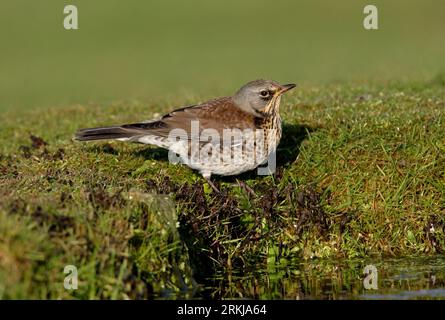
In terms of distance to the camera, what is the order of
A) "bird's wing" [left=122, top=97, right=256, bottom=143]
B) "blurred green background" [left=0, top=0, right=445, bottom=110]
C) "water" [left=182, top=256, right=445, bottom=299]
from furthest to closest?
"blurred green background" [left=0, top=0, right=445, bottom=110], "bird's wing" [left=122, top=97, right=256, bottom=143], "water" [left=182, top=256, right=445, bottom=299]

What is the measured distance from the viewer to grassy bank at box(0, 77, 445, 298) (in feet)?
26.4

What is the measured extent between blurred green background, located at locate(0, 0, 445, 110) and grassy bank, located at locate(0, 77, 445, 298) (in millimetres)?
5454

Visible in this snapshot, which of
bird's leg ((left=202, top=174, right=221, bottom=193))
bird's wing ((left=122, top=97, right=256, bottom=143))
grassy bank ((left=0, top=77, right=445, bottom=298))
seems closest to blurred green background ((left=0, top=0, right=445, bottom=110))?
grassy bank ((left=0, top=77, right=445, bottom=298))

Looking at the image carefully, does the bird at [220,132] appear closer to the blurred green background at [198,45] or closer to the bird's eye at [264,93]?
the bird's eye at [264,93]

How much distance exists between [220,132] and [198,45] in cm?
2305

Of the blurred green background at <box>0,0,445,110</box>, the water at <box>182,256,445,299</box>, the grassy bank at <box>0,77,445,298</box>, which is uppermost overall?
the blurred green background at <box>0,0,445,110</box>

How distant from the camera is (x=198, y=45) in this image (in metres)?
33.5

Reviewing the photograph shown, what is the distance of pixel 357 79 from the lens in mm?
17422

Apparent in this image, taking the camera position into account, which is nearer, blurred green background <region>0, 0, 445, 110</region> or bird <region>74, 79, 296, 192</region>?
bird <region>74, 79, 296, 192</region>

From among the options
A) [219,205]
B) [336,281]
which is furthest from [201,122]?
[336,281]

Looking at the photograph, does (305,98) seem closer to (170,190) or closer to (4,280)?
(170,190)

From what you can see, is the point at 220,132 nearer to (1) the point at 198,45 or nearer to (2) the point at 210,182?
(2) the point at 210,182

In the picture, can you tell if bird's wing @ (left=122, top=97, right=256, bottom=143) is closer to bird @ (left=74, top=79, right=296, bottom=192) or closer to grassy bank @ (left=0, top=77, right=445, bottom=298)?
bird @ (left=74, top=79, right=296, bottom=192)

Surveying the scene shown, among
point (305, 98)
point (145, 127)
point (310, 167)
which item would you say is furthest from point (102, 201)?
point (305, 98)
